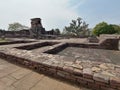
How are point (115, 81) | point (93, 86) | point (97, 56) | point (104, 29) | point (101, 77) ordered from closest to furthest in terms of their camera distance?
1. point (115, 81)
2. point (101, 77)
3. point (93, 86)
4. point (97, 56)
5. point (104, 29)

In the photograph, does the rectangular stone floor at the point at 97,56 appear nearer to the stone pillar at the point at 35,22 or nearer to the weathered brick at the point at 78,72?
the weathered brick at the point at 78,72

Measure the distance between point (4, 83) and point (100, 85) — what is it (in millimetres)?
1686

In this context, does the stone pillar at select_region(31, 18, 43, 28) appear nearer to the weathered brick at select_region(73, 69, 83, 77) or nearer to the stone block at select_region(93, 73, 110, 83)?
the weathered brick at select_region(73, 69, 83, 77)

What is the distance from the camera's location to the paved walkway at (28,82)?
79.3 inches

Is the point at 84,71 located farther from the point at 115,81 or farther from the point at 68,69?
the point at 115,81

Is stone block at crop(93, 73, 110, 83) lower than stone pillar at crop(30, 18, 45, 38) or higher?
lower

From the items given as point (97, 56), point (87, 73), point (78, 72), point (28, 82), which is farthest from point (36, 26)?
point (87, 73)

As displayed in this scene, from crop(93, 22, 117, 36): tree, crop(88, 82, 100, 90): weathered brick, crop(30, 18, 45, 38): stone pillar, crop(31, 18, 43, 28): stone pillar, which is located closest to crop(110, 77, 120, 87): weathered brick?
crop(88, 82, 100, 90): weathered brick

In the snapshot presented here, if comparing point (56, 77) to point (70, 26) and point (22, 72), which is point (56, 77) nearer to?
point (22, 72)

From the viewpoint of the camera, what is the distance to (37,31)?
55.6ft

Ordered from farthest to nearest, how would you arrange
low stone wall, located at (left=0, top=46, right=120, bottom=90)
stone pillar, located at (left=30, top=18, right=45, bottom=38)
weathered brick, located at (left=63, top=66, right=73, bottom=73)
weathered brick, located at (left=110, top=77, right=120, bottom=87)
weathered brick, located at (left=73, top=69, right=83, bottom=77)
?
stone pillar, located at (left=30, top=18, right=45, bottom=38)
weathered brick, located at (left=63, top=66, right=73, bottom=73)
weathered brick, located at (left=73, top=69, right=83, bottom=77)
low stone wall, located at (left=0, top=46, right=120, bottom=90)
weathered brick, located at (left=110, top=77, right=120, bottom=87)

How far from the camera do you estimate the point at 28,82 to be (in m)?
2.18

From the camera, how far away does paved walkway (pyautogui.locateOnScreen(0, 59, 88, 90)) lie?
201 cm

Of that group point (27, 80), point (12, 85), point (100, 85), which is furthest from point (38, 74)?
point (100, 85)
